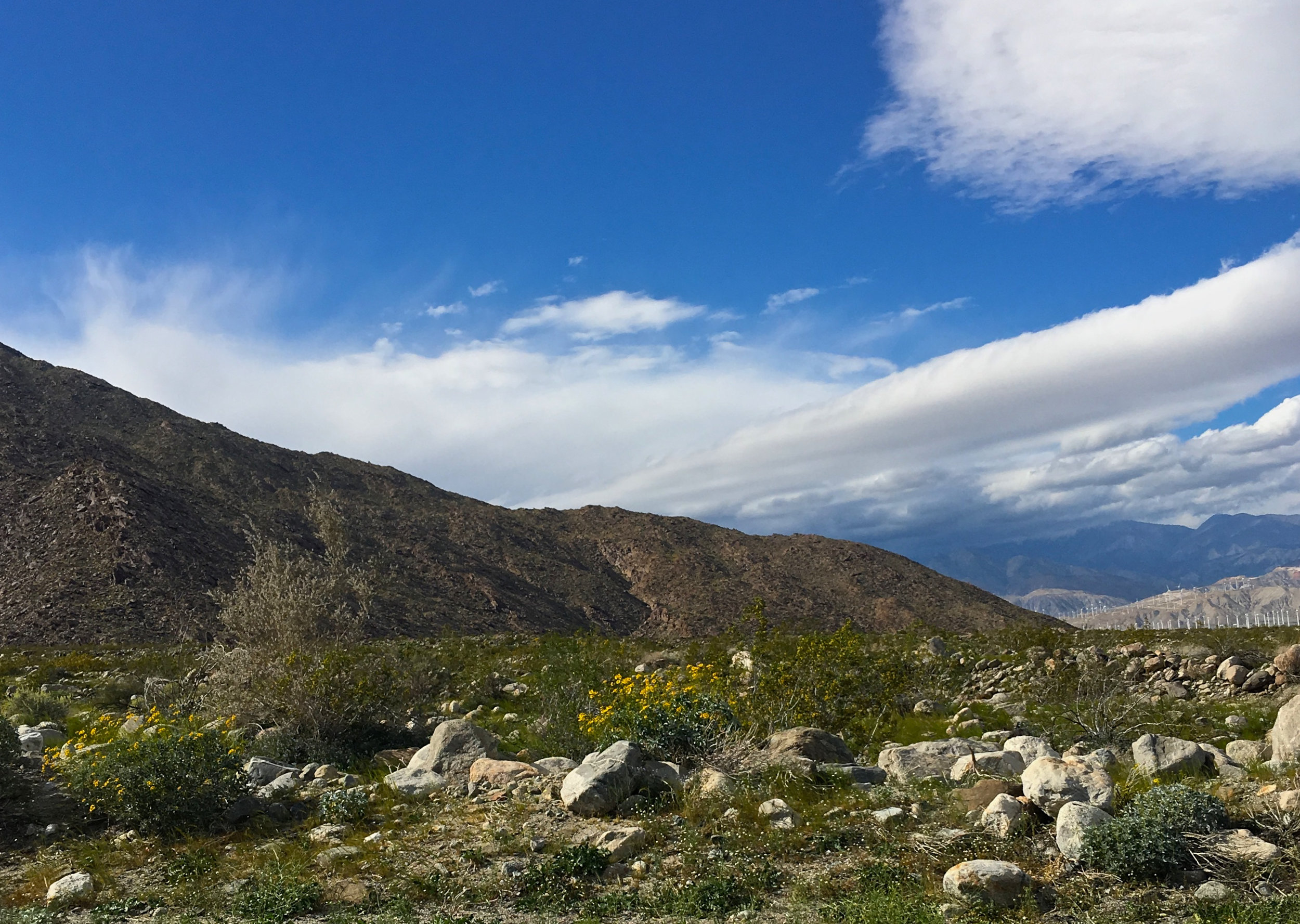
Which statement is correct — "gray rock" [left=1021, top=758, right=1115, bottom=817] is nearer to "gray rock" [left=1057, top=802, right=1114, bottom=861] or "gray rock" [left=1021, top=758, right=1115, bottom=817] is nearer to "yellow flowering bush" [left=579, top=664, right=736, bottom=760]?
"gray rock" [left=1057, top=802, right=1114, bottom=861]

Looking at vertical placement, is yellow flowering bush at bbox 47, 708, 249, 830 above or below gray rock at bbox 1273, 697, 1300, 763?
above

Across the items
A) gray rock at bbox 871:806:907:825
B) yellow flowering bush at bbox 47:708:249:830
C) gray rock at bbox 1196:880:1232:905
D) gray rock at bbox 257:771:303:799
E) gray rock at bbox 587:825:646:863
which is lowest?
gray rock at bbox 1196:880:1232:905

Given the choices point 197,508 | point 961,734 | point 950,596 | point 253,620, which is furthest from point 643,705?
point 950,596

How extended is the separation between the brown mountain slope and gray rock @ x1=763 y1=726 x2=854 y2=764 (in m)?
28.8

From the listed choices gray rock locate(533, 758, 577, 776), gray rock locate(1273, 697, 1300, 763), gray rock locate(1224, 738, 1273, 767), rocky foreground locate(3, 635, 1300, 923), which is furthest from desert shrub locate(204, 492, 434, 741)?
gray rock locate(1273, 697, 1300, 763)

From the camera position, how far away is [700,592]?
64.9 metres

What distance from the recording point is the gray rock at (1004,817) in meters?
8.19

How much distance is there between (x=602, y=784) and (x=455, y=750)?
11.9 feet

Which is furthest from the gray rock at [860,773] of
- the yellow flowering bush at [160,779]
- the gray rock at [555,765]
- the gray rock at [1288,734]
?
the yellow flowering bush at [160,779]

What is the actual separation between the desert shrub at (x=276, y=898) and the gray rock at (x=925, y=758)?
6672 mm

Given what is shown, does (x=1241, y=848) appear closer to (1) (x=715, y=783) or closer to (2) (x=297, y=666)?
(1) (x=715, y=783)

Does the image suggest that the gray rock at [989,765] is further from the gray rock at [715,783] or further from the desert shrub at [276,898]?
the desert shrub at [276,898]

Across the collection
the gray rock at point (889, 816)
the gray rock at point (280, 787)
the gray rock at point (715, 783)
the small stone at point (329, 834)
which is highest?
the gray rock at point (280, 787)

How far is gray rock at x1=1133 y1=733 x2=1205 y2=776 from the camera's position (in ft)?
33.8
